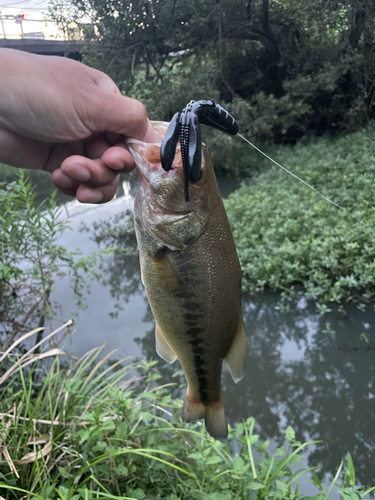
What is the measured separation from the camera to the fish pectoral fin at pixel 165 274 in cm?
122

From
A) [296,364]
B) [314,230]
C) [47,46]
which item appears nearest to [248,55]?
[47,46]

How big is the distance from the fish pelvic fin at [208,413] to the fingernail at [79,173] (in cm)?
88

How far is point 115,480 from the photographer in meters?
1.91

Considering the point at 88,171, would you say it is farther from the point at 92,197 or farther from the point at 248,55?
the point at 248,55

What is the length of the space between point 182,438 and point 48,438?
764 millimetres

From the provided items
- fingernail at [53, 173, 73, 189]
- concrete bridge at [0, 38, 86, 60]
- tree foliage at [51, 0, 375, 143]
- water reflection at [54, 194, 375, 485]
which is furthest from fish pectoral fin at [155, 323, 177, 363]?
tree foliage at [51, 0, 375, 143]

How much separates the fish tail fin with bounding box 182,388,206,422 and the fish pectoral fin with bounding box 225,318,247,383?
19 centimetres

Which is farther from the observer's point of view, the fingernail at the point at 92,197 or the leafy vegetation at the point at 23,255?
the leafy vegetation at the point at 23,255

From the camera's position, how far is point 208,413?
1.43 metres

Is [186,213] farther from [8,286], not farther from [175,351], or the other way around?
[8,286]

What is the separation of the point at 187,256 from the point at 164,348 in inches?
17.6

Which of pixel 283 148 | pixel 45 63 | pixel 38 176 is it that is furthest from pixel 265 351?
pixel 38 176

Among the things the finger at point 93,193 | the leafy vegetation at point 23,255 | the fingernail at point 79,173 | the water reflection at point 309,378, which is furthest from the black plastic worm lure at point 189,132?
the water reflection at point 309,378

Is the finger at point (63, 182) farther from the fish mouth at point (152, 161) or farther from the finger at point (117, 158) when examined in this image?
the fish mouth at point (152, 161)
